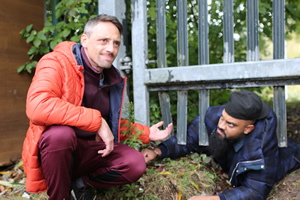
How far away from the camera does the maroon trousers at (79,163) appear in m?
2.09

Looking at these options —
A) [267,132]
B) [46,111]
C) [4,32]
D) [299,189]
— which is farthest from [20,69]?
[299,189]

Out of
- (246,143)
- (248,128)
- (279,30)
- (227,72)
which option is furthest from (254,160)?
(279,30)

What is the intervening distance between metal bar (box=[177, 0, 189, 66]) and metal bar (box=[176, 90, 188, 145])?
0.35 m

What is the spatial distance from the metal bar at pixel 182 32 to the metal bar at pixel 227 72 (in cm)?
13

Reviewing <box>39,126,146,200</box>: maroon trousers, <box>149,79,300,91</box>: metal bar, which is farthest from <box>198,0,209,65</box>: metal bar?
<box>39,126,146,200</box>: maroon trousers

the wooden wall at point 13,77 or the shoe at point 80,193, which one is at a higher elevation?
the wooden wall at point 13,77

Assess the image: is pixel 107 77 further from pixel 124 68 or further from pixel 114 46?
pixel 124 68

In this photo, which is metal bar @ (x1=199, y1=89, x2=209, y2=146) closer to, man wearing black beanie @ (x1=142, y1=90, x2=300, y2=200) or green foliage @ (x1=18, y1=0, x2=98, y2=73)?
man wearing black beanie @ (x1=142, y1=90, x2=300, y2=200)

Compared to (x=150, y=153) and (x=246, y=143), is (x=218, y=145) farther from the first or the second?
(x=150, y=153)

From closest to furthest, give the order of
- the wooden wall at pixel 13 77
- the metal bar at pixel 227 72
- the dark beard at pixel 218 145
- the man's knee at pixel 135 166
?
the man's knee at pixel 135 166 < the metal bar at pixel 227 72 < the dark beard at pixel 218 145 < the wooden wall at pixel 13 77

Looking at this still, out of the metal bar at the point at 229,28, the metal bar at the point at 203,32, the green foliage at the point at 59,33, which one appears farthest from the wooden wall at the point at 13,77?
the metal bar at the point at 229,28

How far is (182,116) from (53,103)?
→ 160 cm

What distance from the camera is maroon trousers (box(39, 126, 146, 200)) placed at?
209 centimetres

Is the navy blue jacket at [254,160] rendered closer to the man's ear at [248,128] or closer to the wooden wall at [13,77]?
the man's ear at [248,128]
